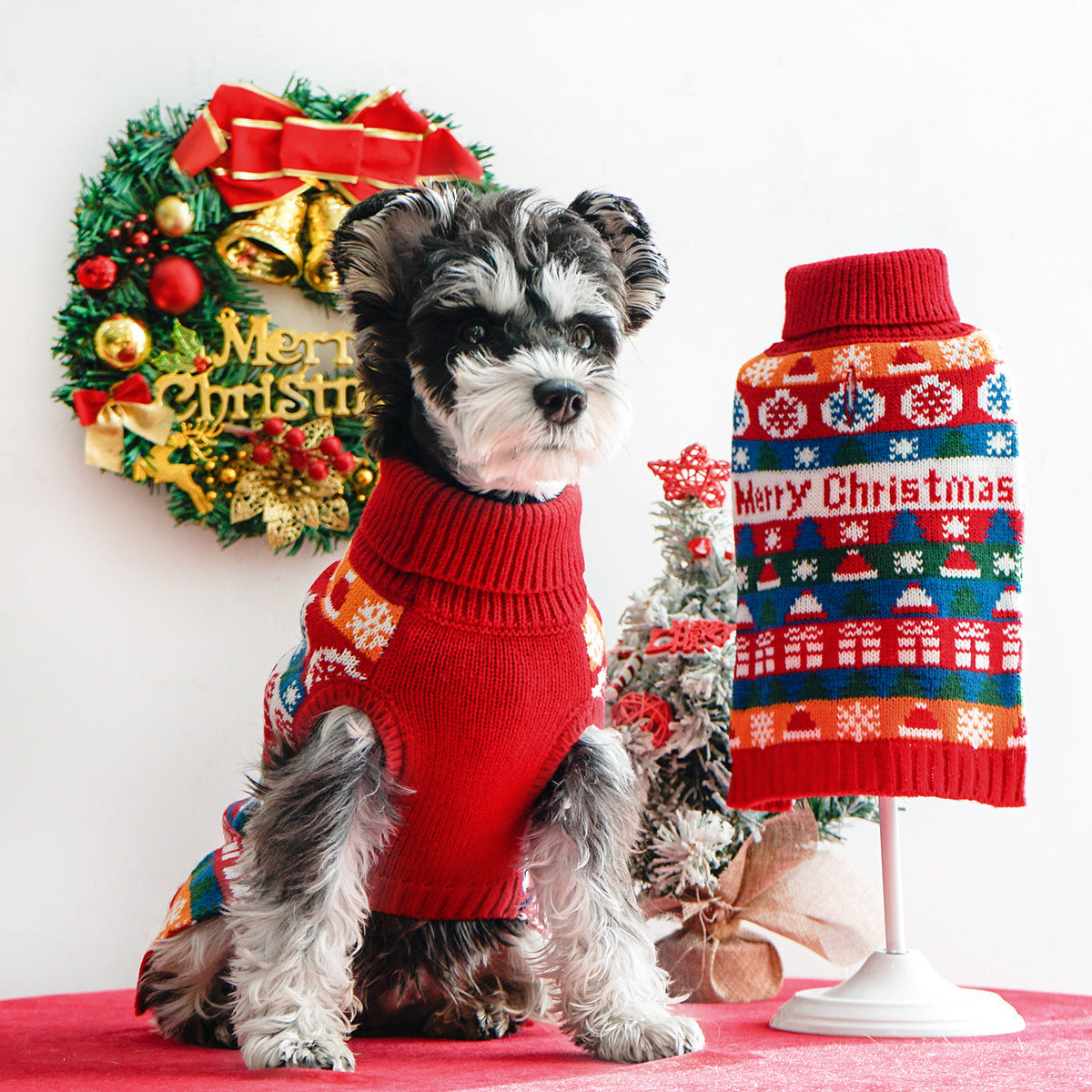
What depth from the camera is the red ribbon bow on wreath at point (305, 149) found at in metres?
1.97

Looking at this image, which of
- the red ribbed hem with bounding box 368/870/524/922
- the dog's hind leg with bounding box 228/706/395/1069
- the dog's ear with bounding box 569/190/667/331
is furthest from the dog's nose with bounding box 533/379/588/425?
the red ribbed hem with bounding box 368/870/524/922

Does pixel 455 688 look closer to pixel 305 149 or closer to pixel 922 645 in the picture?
pixel 922 645

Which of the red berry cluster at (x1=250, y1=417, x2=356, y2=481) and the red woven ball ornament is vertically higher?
the red berry cluster at (x1=250, y1=417, x2=356, y2=481)

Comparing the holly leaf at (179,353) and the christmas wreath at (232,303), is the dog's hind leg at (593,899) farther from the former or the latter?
the holly leaf at (179,353)

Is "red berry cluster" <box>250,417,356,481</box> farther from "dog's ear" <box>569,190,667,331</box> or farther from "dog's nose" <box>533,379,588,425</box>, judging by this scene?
"dog's nose" <box>533,379,588,425</box>

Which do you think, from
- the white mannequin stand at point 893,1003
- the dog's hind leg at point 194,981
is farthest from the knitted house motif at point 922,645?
the dog's hind leg at point 194,981

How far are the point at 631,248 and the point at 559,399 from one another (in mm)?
A: 281

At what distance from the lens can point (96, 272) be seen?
192cm

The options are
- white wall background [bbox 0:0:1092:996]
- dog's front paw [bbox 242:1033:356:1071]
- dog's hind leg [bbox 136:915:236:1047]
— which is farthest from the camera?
white wall background [bbox 0:0:1092:996]

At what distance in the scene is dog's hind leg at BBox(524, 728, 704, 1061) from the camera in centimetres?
134

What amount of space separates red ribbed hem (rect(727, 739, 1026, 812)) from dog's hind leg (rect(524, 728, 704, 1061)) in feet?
0.64

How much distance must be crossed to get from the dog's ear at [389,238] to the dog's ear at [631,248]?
0.50 ft

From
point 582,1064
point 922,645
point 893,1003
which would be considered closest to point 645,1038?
point 582,1064

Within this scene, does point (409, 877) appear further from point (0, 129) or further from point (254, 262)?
point (0, 129)
